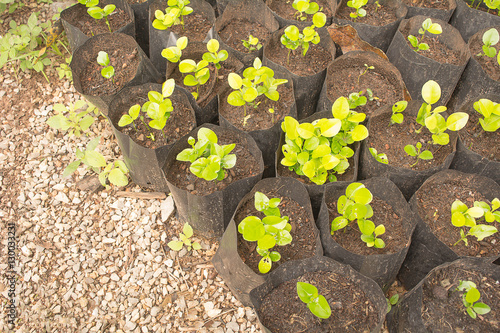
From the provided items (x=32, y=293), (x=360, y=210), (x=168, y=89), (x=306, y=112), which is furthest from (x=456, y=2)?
(x=32, y=293)

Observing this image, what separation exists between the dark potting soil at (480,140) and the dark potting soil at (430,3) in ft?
3.08

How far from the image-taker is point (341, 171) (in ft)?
5.41

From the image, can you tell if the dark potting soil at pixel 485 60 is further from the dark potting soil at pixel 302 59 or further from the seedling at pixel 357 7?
the dark potting soil at pixel 302 59

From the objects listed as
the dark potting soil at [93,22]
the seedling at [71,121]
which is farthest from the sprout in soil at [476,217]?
the dark potting soil at [93,22]

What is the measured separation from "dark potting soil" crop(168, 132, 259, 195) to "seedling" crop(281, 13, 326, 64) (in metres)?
0.62

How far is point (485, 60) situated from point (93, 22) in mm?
2299

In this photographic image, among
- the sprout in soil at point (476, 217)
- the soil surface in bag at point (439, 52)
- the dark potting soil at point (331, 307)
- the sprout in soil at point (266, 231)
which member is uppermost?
the soil surface in bag at point (439, 52)

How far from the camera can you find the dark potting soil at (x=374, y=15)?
2.29 metres

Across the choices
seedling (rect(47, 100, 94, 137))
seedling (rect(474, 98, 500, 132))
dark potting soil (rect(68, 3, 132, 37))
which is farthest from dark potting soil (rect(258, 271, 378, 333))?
dark potting soil (rect(68, 3, 132, 37))

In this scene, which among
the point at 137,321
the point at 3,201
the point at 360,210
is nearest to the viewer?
the point at 360,210

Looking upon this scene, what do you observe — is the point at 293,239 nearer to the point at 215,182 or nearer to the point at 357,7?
the point at 215,182

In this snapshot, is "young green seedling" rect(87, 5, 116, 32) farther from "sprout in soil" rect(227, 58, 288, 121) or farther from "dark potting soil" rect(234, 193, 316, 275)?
"dark potting soil" rect(234, 193, 316, 275)

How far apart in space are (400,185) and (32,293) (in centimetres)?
172

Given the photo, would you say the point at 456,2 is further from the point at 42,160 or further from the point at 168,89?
the point at 42,160
